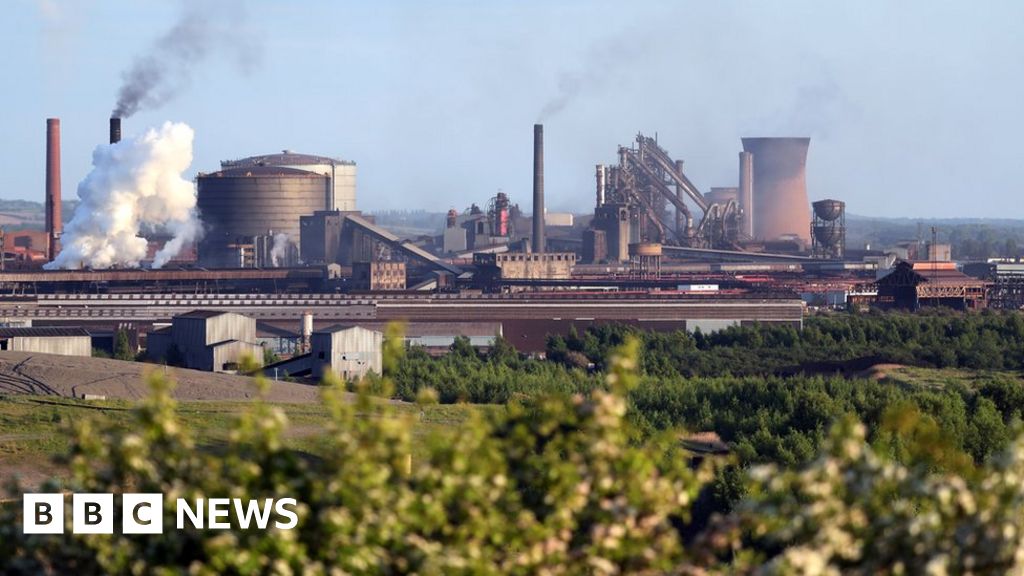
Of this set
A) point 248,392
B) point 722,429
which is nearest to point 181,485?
point 722,429

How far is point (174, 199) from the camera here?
341 feet

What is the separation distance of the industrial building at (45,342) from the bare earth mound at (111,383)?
652 centimetres

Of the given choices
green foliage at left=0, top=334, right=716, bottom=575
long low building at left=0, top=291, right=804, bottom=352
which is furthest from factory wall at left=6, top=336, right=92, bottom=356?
green foliage at left=0, top=334, right=716, bottom=575

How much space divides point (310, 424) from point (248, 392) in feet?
A: 25.8

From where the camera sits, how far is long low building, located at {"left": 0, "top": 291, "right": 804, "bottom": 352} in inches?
2795

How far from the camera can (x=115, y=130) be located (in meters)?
97.6

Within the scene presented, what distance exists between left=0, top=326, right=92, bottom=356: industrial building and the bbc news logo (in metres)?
41.7

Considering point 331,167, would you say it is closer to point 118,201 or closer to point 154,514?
point 118,201

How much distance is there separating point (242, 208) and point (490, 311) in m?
42.9

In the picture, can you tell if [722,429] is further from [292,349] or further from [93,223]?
[93,223]

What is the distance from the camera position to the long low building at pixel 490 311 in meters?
71.0

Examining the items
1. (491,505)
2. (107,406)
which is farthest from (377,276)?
(491,505)

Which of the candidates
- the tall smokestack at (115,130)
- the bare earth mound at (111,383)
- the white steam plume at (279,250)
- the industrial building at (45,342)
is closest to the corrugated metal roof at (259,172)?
the white steam plume at (279,250)

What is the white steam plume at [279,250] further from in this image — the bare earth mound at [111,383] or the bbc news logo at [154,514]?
the bbc news logo at [154,514]
